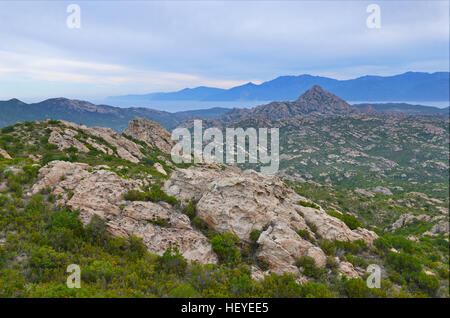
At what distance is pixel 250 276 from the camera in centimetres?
1360

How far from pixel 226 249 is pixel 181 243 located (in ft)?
11.0

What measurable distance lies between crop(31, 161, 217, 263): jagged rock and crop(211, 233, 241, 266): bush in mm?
485

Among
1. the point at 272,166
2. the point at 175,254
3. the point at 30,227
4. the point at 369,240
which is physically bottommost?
the point at 272,166

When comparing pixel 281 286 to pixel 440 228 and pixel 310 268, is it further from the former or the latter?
pixel 440 228

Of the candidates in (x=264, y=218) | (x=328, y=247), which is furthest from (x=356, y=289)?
(x=264, y=218)

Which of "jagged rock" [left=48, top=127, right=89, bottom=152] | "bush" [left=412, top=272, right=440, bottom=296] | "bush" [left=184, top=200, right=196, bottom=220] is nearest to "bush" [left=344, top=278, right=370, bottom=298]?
"bush" [left=412, top=272, right=440, bottom=296]

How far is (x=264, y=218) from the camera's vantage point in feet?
61.7

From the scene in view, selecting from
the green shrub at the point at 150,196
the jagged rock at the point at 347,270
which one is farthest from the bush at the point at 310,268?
the green shrub at the point at 150,196

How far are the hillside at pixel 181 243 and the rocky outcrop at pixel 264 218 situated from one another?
89 millimetres
